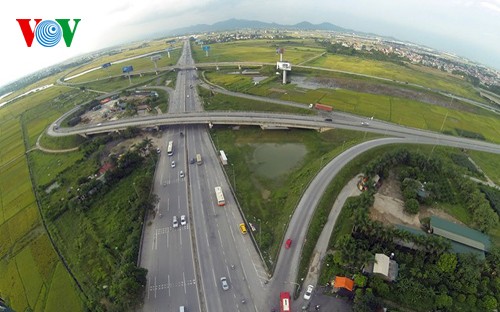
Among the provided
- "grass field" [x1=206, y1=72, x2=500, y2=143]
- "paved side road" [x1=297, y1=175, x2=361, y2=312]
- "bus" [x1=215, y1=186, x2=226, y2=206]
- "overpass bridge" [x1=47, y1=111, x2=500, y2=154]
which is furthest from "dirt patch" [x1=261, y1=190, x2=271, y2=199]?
"grass field" [x1=206, y1=72, x2=500, y2=143]

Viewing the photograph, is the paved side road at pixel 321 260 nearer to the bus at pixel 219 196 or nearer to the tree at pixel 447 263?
the tree at pixel 447 263

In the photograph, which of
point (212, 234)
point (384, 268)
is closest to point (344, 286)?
point (384, 268)

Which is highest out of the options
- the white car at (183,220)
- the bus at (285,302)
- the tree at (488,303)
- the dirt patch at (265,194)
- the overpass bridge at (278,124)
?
the overpass bridge at (278,124)

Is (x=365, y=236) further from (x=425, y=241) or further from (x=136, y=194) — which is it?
(x=136, y=194)

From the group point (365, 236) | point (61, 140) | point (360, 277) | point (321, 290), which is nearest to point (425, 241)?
point (365, 236)

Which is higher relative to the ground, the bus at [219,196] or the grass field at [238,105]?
the grass field at [238,105]

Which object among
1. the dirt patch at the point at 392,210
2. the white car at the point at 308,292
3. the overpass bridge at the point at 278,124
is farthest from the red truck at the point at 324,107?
the white car at the point at 308,292
